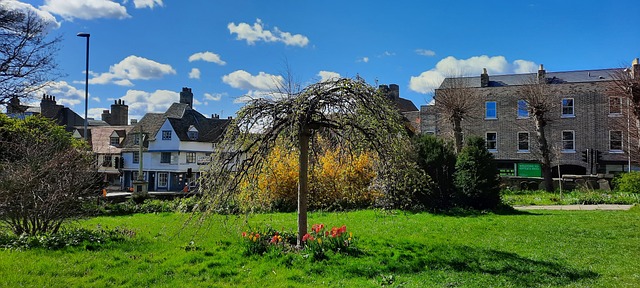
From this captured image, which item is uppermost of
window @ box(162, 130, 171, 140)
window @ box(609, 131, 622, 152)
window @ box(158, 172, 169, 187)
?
window @ box(162, 130, 171, 140)

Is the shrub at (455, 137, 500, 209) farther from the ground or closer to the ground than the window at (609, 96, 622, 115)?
closer to the ground

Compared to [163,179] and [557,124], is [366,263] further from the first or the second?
[163,179]

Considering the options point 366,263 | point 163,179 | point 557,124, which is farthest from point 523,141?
point 163,179

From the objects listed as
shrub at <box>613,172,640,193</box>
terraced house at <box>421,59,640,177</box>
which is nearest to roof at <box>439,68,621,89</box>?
terraced house at <box>421,59,640,177</box>

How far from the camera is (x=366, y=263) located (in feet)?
21.4

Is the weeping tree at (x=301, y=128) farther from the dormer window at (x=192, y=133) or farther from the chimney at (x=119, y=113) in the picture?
the chimney at (x=119, y=113)

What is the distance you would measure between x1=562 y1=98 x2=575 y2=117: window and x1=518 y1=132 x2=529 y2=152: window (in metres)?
2.99

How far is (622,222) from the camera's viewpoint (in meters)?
11.6

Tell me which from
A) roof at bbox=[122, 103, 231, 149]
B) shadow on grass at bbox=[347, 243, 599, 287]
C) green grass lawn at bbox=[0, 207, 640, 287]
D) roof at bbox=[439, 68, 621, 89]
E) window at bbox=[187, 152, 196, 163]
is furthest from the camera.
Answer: window at bbox=[187, 152, 196, 163]

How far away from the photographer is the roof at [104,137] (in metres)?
47.3

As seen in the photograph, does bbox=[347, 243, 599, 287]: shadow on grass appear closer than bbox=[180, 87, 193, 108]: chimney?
Yes

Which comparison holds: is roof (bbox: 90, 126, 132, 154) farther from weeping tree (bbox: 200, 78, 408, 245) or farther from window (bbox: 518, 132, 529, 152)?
weeping tree (bbox: 200, 78, 408, 245)

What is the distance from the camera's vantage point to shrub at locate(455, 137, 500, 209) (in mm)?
14547

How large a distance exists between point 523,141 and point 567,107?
389 cm
